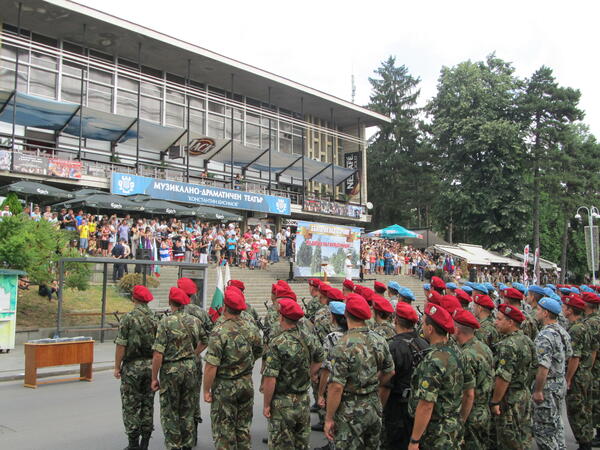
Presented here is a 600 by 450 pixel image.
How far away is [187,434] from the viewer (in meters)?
6.09

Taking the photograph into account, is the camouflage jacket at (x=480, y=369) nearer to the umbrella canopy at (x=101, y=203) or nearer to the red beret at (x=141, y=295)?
the red beret at (x=141, y=295)

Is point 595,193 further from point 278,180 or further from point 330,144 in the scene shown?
point 278,180

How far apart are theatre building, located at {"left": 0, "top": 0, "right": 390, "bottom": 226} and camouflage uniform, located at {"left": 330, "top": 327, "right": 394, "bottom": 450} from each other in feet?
77.4

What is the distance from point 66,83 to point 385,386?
30.5m

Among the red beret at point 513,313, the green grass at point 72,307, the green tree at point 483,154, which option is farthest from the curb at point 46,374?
the green tree at point 483,154

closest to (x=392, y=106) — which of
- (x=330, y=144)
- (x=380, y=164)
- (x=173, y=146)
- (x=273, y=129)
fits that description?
(x=380, y=164)

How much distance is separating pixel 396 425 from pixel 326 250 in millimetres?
19705

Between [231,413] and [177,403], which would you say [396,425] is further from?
[177,403]

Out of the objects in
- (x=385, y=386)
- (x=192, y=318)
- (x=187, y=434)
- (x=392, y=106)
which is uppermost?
(x=392, y=106)

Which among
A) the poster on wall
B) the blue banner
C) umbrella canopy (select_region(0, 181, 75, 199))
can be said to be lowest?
the poster on wall

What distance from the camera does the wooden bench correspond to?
397 inches

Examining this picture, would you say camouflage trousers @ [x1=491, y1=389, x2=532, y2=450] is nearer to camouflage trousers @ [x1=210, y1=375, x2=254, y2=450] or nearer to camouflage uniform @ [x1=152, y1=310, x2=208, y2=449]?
camouflage trousers @ [x1=210, y1=375, x2=254, y2=450]

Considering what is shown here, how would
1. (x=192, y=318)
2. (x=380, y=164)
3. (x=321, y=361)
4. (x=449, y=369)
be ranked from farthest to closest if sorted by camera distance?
(x=380, y=164) → (x=192, y=318) → (x=321, y=361) → (x=449, y=369)

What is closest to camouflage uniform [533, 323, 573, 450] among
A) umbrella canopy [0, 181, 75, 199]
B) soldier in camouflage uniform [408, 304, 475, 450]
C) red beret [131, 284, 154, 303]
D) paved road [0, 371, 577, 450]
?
paved road [0, 371, 577, 450]
